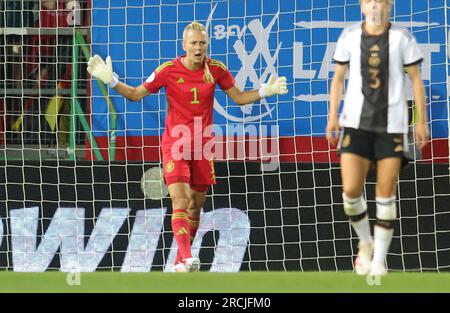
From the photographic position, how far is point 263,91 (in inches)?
374

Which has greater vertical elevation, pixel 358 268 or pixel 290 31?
pixel 290 31

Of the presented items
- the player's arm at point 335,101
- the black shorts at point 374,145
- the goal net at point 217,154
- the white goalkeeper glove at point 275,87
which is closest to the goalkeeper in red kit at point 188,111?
the white goalkeeper glove at point 275,87

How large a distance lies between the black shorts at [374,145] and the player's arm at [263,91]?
185 cm

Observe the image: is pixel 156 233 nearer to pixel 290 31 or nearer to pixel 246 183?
pixel 246 183

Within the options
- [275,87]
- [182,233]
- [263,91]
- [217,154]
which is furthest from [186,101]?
[217,154]

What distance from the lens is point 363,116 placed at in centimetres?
747

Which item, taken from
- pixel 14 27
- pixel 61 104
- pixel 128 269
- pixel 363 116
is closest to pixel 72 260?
pixel 128 269

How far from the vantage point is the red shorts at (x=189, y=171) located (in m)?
9.42

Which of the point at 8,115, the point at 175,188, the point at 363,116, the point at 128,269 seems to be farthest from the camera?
the point at 8,115

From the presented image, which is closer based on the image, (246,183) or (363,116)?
(363,116)

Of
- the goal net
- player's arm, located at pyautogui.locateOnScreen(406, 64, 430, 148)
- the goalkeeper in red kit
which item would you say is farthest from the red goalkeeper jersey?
player's arm, located at pyautogui.locateOnScreen(406, 64, 430, 148)

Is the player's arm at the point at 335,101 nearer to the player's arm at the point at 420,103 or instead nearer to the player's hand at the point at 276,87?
the player's arm at the point at 420,103

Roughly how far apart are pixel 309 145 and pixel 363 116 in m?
3.99

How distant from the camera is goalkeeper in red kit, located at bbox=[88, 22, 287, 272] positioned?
9336mm
